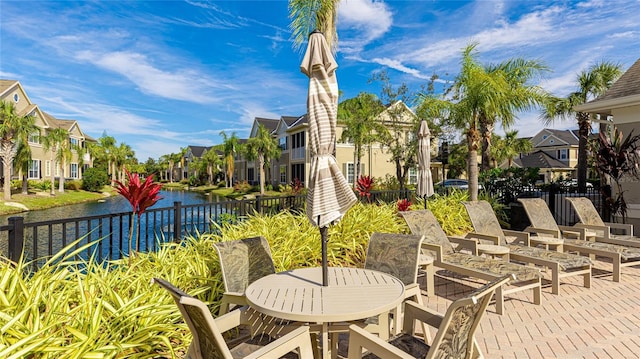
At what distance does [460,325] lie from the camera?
1.91m

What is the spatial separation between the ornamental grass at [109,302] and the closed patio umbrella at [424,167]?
4263 mm

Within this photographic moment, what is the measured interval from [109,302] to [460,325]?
9.46 ft

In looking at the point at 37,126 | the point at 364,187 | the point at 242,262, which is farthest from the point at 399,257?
the point at 37,126

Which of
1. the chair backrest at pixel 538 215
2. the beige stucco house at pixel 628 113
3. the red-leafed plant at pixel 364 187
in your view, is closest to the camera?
the chair backrest at pixel 538 215

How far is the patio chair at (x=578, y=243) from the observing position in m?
5.29

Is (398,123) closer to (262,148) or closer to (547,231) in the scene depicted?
(262,148)

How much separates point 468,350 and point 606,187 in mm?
9041

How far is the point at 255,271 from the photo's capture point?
356 centimetres

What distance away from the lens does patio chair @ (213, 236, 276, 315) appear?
312cm

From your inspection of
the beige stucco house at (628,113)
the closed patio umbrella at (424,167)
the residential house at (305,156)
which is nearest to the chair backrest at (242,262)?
the closed patio umbrella at (424,167)

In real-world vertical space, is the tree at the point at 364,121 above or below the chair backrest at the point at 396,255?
above

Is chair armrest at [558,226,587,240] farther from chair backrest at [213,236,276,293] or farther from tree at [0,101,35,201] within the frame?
tree at [0,101,35,201]

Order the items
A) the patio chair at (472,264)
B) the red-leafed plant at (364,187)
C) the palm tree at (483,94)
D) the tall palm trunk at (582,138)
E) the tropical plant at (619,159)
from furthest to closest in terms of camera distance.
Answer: the tall palm trunk at (582,138), the palm tree at (483,94), the red-leafed plant at (364,187), the tropical plant at (619,159), the patio chair at (472,264)

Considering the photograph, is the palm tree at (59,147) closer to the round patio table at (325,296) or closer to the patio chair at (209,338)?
the round patio table at (325,296)
